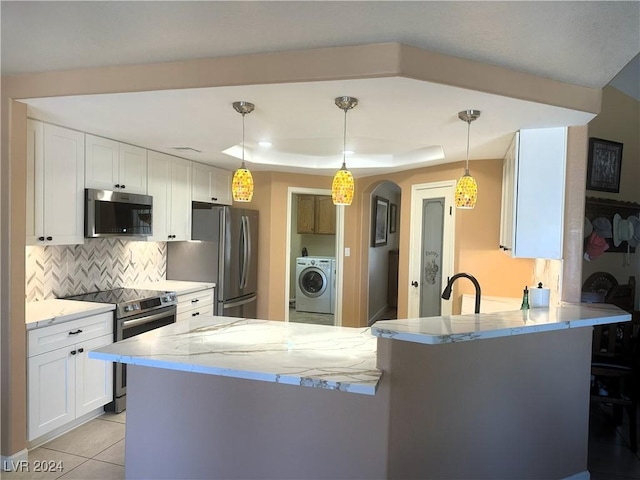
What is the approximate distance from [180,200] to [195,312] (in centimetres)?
114

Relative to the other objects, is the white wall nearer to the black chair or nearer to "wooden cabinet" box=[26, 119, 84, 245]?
the black chair

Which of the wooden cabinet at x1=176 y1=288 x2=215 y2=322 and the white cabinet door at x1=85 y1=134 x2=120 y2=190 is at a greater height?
the white cabinet door at x1=85 y1=134 x2=120 y2=190

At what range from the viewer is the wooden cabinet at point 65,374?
2.56 meters

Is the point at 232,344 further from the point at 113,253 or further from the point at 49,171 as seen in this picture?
the point at 113,253

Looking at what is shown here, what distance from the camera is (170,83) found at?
2.10 m

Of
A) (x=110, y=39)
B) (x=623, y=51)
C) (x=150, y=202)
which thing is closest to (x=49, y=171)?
(x=150, y=202)

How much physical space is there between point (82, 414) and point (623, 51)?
3.88m

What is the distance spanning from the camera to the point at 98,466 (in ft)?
8.24

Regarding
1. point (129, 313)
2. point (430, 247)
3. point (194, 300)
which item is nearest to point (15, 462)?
point (129, 313)

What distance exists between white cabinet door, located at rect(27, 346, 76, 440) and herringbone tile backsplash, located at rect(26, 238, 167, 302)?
0.63 m

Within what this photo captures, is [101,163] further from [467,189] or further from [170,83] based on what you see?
[467,189]

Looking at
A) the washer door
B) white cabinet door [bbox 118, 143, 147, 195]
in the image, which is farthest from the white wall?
white cabinet door [bbox 118, 143, 147, 195]

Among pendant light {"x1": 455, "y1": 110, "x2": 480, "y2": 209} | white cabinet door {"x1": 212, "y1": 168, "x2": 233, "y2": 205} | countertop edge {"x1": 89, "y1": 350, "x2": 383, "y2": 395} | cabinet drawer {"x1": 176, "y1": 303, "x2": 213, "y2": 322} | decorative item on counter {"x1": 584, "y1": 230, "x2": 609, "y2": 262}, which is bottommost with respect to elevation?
A: cabinet drawer {"x1": 176, "y1": 303, "x2": 213, "y2": 322}

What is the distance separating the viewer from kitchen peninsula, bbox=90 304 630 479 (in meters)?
1.80
